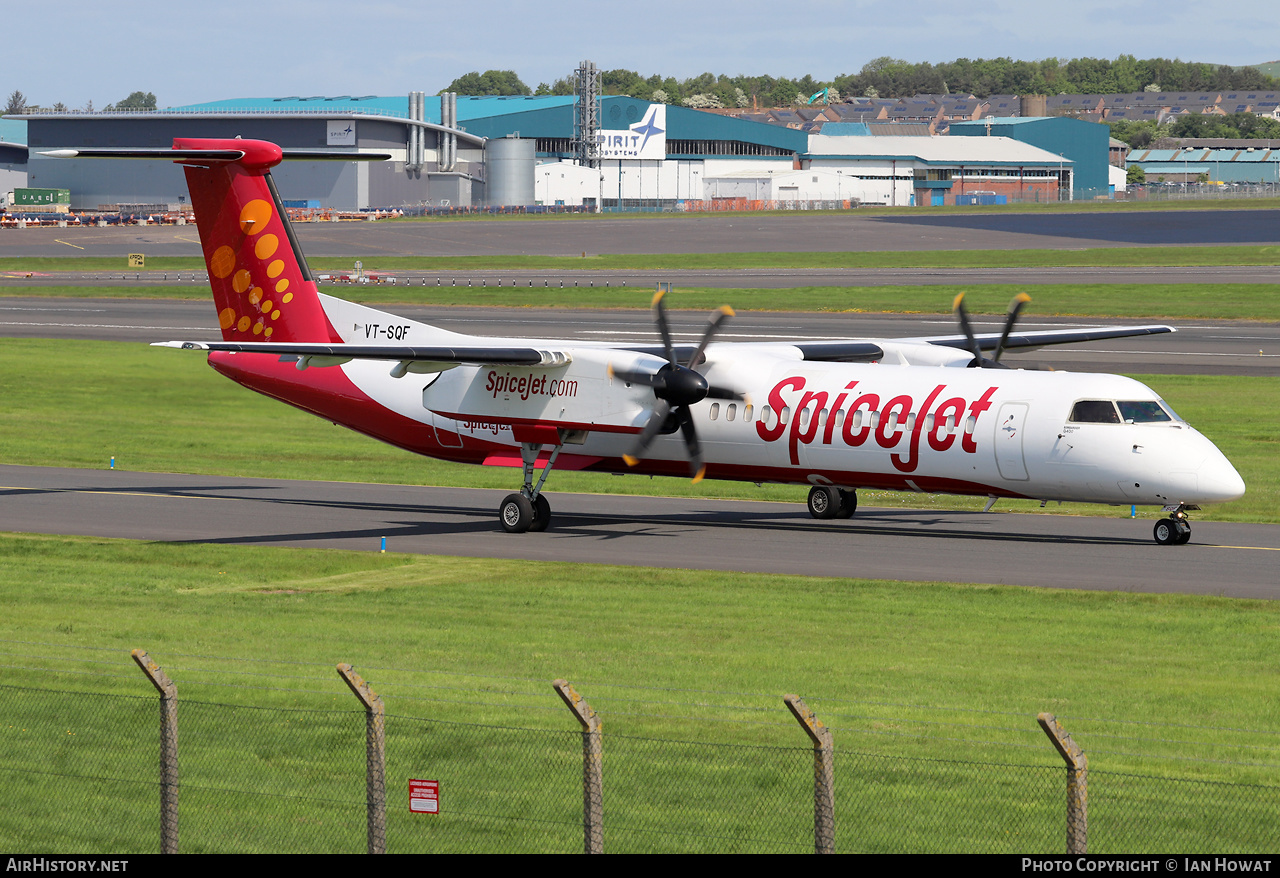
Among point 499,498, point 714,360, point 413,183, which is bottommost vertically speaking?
point 499,498

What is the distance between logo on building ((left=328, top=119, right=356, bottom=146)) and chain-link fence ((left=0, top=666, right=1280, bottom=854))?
517ft

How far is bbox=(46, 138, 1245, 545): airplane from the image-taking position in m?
27.4

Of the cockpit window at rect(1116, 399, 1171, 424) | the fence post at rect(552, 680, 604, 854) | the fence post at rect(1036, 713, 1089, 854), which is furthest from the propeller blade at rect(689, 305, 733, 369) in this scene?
the fence post at rect(1036, 713, 1089, 854)

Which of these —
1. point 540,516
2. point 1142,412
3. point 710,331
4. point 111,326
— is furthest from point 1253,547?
point 111,326

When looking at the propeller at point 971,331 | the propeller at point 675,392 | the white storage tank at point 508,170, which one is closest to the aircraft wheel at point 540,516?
the propeller at point 675,392

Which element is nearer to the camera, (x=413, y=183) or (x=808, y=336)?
(x=808, y=336)

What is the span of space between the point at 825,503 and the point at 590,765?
74.3 ft

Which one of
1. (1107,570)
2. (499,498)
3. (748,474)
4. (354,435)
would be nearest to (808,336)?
(354,435)

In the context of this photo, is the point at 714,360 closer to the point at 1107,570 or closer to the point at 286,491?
the point at 1107,570

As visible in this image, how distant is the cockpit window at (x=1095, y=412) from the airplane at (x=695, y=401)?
0.03 meters

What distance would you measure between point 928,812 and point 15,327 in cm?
6869

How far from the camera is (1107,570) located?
25.8m

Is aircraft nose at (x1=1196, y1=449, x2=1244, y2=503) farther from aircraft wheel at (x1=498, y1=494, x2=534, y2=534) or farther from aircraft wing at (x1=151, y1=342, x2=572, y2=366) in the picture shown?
aircraft wheel at (x1=498, y1=494, x2=534, y2=534)

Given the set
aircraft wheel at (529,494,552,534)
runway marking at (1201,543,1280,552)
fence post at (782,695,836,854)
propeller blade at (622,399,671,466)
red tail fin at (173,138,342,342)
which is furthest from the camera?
red tail fin at (173,138,342,342)
